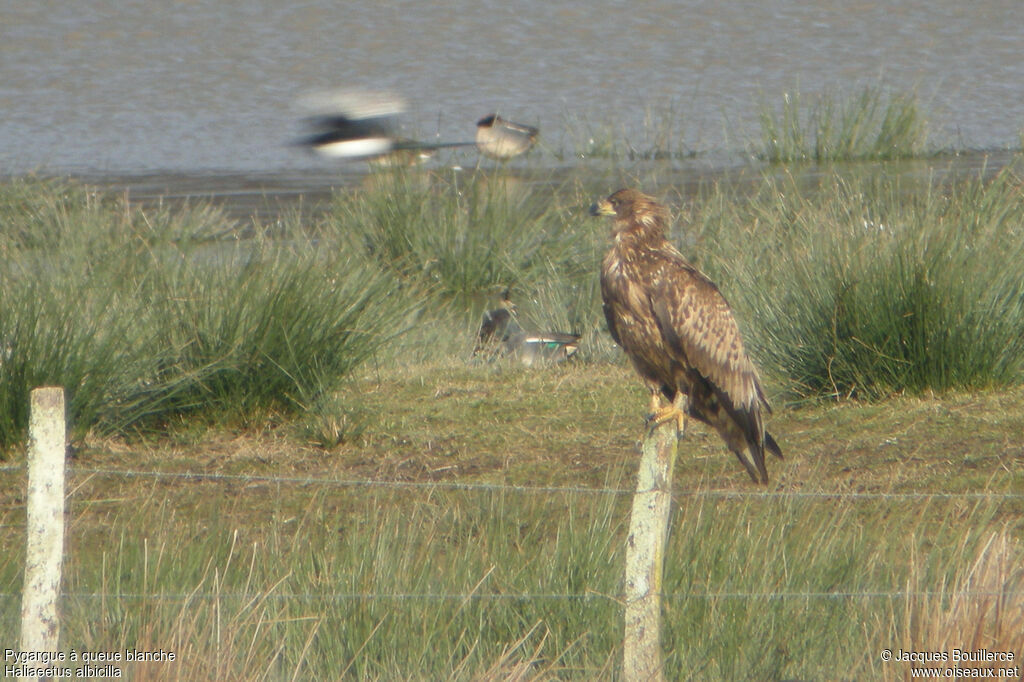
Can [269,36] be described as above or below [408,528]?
below

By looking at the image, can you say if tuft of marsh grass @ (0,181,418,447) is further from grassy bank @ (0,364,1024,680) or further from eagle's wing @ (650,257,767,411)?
eagle's wing @ (650,257,767,411)

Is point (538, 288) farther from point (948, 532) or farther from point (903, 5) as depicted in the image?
point (903, 5)

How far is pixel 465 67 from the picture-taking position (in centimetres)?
2388

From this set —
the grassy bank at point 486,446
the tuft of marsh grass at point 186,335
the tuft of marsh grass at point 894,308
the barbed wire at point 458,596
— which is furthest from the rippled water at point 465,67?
the barbed wire at point 458,596

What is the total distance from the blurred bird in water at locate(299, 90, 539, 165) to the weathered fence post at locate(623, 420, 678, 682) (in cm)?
959

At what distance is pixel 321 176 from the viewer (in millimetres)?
17000

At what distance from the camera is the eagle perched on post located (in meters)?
5.38

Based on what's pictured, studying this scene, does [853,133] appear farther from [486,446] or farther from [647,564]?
[647,564]

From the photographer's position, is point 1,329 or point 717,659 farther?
point 1,329

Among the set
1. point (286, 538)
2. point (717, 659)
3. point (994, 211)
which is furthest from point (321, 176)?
point (717, 659)

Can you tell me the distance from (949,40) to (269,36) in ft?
37.5

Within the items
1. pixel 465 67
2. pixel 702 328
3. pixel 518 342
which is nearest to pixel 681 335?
pixel 702 328

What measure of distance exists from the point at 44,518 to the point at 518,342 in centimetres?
604

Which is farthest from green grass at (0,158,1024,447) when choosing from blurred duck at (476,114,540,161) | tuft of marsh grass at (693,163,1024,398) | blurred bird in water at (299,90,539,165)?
blurred duck at (476,114,540,161)
